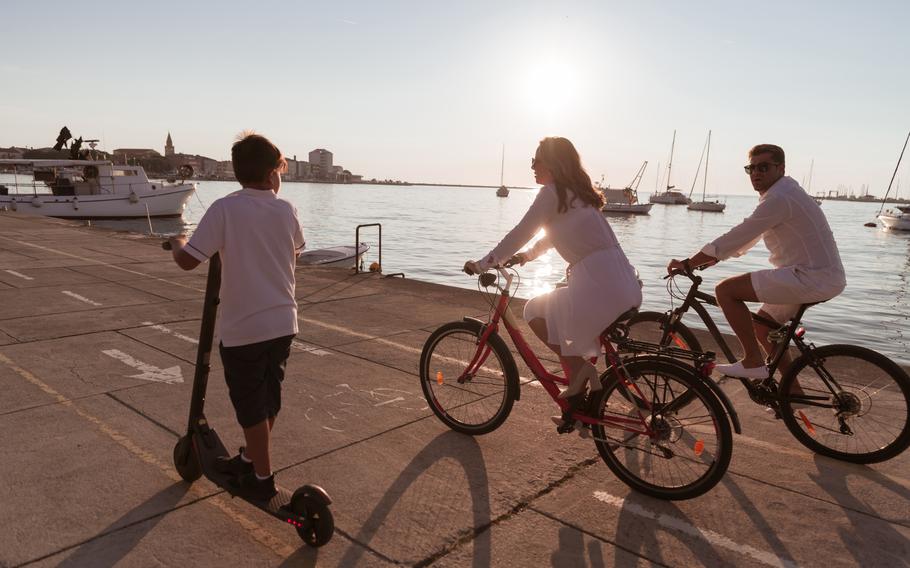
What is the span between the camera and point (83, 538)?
2941 millimetres

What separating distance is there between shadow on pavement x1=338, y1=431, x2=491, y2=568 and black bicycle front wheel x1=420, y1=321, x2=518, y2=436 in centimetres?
17

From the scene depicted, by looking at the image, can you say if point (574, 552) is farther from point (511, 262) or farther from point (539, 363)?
point (511, 262)

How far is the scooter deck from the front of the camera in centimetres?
293

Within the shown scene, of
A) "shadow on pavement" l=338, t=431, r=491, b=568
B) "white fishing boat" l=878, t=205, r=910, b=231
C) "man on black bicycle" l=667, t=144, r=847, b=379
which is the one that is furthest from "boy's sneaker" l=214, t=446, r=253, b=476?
"white fishing boat" l=878, t=205, r=910, b=231

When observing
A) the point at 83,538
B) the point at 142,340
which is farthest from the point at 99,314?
the point at 83,538

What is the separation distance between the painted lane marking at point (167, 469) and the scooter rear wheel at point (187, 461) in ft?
0.25

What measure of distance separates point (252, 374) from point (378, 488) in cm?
115

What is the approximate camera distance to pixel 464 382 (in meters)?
4.43

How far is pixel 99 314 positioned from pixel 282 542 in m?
6.05

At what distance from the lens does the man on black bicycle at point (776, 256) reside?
13.1 ft

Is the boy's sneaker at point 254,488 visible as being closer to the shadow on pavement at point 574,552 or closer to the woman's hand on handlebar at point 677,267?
the shadow on pavement at point 574,552

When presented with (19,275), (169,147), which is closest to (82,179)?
(19,275)

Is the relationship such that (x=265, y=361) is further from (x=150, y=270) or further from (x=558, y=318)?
(x=150, y=270)

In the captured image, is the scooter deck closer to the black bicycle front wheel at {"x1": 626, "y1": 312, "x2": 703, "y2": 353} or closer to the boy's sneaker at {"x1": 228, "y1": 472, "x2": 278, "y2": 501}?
the boy's sneaker at {"x1": 228, "y1": 472, "x2": 278, "y2": 501}
